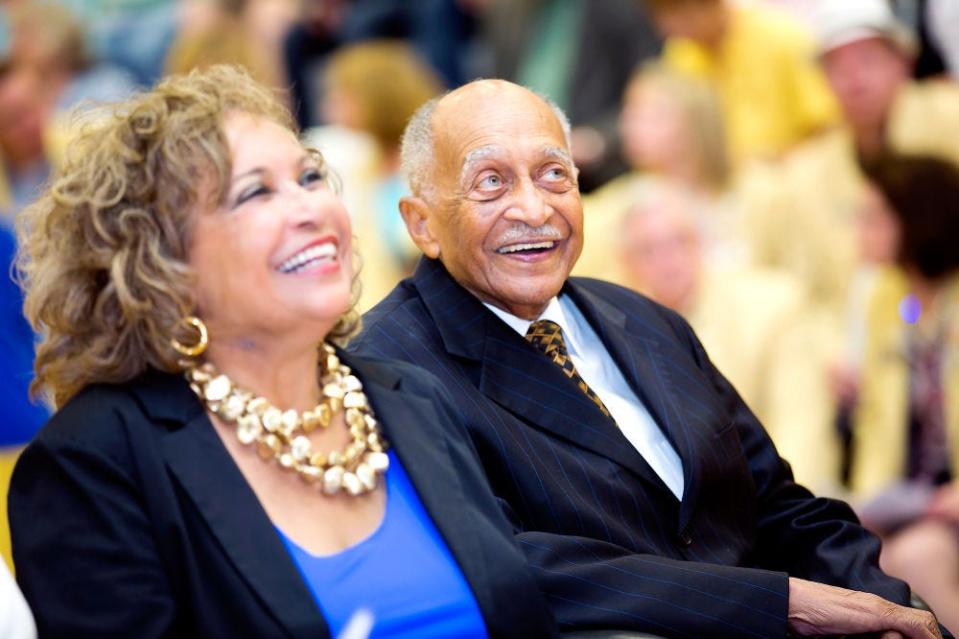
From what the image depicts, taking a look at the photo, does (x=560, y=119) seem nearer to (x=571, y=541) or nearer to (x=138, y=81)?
(x=571, y=541)

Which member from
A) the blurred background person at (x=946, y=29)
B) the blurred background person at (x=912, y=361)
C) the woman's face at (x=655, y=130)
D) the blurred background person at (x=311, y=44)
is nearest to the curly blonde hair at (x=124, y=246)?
the blurred background person at (x=912, y=361)

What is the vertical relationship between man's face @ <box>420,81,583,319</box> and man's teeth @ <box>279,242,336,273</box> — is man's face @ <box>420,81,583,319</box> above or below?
above

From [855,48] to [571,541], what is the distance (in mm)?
3290

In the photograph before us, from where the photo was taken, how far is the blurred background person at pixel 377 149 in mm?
6102

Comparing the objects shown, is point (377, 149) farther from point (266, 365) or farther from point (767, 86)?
point (266, 365)

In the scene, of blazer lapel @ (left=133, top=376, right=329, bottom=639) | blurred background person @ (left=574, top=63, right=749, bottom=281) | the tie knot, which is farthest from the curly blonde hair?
blurred background person @ (left=574, top=63, right=749, bottom=281)

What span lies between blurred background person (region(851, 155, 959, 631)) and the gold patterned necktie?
62.9 inches

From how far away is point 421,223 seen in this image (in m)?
3.24

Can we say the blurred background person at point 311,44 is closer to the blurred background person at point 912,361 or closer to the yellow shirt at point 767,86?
the yellow shirt at point 767,86

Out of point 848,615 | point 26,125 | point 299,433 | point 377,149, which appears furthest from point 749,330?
point 26,125

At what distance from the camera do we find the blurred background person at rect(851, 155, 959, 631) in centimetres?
457

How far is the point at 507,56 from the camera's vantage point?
22.6ft

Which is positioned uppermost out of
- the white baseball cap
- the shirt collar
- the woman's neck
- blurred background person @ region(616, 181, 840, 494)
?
the white baseball cap

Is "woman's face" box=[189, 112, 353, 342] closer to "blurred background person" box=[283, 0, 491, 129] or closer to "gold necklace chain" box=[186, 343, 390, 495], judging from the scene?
"gold necklace chain" box=[186, 343, 390, 495]
